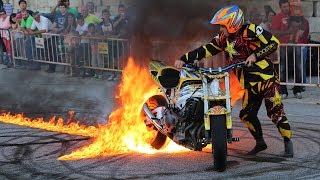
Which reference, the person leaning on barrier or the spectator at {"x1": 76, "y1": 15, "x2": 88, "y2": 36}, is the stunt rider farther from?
the person leaning on barrier

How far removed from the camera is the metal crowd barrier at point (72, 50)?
11844 mm

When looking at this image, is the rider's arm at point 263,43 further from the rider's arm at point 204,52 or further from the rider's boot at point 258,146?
the rider's boot at point 258,146

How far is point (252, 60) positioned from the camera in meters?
5.61

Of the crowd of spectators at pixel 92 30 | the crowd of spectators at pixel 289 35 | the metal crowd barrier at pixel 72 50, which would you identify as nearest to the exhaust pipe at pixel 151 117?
the crowd of spectators at pixel 92 30

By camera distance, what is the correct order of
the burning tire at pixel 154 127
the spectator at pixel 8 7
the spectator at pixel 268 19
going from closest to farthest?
the burning tire at pixel 154 127 < the spectator at pixel 268 19 < the spectator at pixel 8 7

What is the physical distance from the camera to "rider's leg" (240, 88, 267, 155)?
235 inches

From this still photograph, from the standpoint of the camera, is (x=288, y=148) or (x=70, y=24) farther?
(x=70, y=24)

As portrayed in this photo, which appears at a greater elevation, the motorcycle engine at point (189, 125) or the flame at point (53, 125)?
the motorcycle engine at point (189, 125)

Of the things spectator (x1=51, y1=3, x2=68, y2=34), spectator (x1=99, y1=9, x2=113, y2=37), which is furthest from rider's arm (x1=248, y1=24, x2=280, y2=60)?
spectator (x1=51, y1=3, x2=68, y2=34)

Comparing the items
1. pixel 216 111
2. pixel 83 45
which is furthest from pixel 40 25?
pixel 216 111

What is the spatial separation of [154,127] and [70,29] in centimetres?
717

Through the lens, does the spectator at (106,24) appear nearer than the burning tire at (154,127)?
No

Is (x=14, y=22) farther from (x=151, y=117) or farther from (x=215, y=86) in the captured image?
(x=215, y=86)

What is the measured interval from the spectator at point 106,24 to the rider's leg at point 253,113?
246 inches
